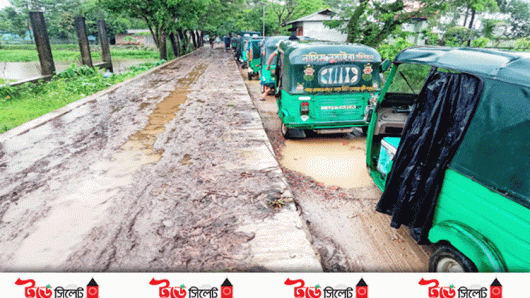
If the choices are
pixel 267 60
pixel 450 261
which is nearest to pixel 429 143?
pixel 450 261

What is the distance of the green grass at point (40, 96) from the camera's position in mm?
9164

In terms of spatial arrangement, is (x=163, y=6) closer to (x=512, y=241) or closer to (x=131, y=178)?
(x=131, y=178)

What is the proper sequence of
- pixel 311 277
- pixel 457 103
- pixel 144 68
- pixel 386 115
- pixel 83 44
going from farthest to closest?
1. pixel 144 68
2. pixel 83 44
3. pixel 386 115
4. pixel 457 103
5. pixel 311 277

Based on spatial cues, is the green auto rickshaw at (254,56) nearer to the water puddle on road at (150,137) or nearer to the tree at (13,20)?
the water puddle on road at (150,137)

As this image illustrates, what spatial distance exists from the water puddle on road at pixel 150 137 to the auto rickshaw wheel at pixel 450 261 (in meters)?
4.91

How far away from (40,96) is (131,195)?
10.3 meters

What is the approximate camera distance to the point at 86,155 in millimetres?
Result: 6363

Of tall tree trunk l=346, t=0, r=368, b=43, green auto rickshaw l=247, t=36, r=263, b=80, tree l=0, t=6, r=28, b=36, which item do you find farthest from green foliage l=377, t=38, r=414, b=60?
tree l=0, t=6, r=28, b=36

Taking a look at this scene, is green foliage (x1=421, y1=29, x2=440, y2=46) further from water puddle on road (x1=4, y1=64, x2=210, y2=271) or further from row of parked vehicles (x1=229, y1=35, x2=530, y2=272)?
water puddle on road (x1=4, y1=64, x2=210, y2=271)

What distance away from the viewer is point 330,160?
21.8ft

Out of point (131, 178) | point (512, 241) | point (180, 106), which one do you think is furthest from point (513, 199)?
point (180, 106)

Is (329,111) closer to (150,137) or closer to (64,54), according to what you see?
(150,137)

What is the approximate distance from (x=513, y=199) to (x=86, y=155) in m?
6.74

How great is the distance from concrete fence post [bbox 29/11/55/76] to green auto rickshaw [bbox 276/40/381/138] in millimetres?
13530
